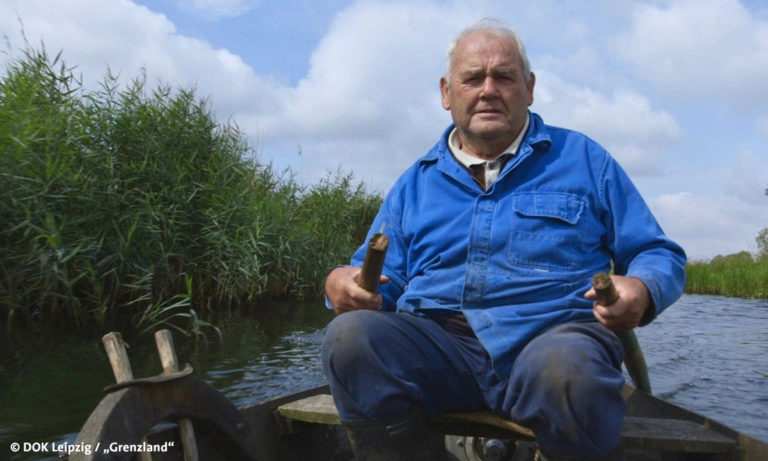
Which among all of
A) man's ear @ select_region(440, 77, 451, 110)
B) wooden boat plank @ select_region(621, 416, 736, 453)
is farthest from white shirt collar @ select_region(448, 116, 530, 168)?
wooden boat plank @ select_region(621, 416, 736, 453)

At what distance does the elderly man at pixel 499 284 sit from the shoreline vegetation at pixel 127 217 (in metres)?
3.06

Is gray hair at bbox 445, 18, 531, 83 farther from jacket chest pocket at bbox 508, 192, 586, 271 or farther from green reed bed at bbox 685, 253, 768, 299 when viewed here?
green reed bed at bbox 685, 253, 768, 299

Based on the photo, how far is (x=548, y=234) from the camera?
215 cm

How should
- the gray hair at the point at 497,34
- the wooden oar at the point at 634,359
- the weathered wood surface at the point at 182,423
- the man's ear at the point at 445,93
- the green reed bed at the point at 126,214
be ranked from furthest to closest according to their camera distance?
the green reed bed at the point at 126,214, the wooden oar at the point at 634,359, the man's ear at the point at 445,93, the gray hair at the point at 497,34, the weathered wood surface at the point at 182,423

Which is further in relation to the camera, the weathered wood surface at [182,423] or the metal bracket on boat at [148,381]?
the weathered wood surface at [182,423]

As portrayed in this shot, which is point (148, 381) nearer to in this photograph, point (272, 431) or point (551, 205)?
point (272, 431)

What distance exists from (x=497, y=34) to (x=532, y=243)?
31.6 inches

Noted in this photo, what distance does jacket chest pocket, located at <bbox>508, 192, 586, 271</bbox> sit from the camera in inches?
84.3

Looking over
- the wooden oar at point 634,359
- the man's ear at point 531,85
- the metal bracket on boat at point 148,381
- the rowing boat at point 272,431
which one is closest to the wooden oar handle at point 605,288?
the rowing boat at point 272,431

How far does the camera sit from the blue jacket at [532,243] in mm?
2076

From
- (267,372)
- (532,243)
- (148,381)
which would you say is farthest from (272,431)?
(267,372)

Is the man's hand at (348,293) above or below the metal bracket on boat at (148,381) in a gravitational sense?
above

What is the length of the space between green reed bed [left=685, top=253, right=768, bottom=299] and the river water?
662 cm

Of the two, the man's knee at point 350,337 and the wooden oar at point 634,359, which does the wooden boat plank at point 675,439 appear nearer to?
the wooden oar at point 634,359
